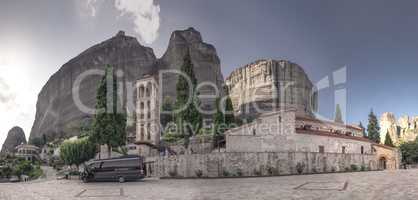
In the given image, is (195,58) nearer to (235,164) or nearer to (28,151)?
(28,151)

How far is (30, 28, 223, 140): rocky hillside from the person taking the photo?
173m

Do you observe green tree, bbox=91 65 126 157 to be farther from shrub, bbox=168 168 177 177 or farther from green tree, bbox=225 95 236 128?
green tree, bbox=225 95 236 128

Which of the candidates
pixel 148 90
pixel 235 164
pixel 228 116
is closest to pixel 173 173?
pixel 235 164

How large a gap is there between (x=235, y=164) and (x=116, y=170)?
35.3 feet

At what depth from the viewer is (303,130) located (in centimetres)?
5056

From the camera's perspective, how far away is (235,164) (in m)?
36.8

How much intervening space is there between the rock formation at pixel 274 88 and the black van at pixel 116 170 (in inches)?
4328

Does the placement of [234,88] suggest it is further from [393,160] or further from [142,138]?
[393,160]

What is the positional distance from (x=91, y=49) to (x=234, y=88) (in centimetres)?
7486

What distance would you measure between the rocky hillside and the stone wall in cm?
12556

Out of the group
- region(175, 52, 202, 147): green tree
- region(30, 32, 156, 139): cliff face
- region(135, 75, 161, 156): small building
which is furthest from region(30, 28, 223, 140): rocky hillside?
region(175, 52, 202, 147): green tree

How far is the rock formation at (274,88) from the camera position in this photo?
146 metres

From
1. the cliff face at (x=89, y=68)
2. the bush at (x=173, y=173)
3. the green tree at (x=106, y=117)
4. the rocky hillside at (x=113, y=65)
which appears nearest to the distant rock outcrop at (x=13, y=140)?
the rocky hillside at (x=113, y=65)

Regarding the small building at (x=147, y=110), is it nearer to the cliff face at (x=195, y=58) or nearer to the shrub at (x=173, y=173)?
the shrub at (x=173, y=173)
